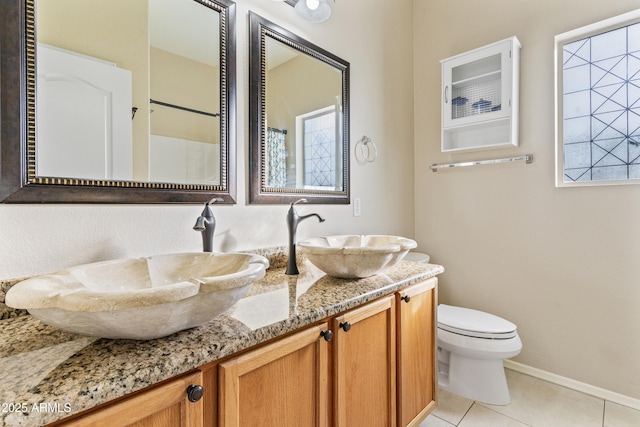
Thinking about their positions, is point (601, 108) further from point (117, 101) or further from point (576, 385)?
point (117, 101)

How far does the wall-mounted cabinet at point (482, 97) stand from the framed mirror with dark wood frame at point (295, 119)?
82 cm


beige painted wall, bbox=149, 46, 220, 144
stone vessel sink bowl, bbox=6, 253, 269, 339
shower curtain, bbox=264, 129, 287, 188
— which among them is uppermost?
beige painted wall, bbox=149, 46, 220, 144

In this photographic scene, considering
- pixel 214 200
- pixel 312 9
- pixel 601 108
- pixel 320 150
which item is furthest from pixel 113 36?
pixel 601 108

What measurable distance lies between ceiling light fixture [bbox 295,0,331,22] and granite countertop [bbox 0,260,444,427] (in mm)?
1358

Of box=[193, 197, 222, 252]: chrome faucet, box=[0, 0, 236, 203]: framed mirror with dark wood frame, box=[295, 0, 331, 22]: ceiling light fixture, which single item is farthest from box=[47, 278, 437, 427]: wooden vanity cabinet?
box=[295, 0, 331, 22]: ceiling light fixture

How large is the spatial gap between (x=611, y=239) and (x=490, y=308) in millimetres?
808

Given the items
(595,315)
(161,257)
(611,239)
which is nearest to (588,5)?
(611,239)

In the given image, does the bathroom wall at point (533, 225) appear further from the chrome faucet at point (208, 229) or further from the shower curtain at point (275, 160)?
the chrome faucet at point (208, 229)

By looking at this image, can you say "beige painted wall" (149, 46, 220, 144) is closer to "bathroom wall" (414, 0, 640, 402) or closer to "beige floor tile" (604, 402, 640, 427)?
"bathroom wall" (414, 0, 640, 402)

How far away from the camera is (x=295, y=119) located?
1.63 metres

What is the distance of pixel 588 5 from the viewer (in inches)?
70.7

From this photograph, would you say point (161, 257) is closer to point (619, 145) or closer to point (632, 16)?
point (619, 145)

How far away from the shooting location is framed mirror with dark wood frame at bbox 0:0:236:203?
2.94 ft

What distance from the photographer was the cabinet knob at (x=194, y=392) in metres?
0.65
